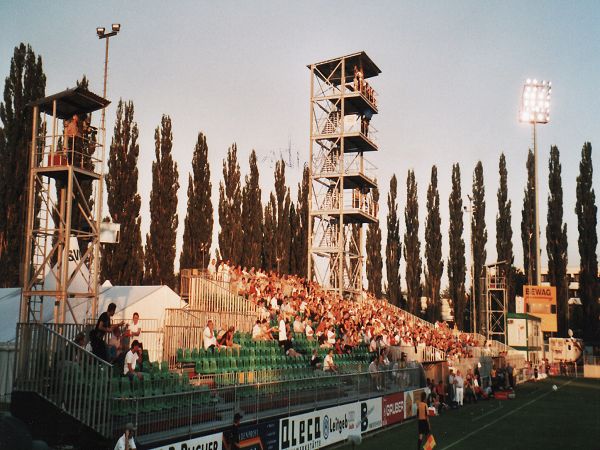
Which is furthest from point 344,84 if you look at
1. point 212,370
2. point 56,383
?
point 56,383

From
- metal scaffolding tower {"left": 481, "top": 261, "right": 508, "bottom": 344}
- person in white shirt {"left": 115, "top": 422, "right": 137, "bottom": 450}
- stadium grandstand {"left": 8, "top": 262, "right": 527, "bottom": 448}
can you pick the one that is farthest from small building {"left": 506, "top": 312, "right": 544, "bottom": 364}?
person in white shirt {"left": 115, "top": 422, "right": 137, "bottom": 450}

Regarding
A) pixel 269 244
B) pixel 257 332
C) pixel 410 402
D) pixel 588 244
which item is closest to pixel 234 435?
pixel 257 332

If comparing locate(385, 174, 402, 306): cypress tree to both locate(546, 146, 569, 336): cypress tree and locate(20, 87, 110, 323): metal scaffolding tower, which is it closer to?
locate(546, 146, 569, 336): cypress tree

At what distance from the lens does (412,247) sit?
70.8 metres

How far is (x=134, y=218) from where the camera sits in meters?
47.7

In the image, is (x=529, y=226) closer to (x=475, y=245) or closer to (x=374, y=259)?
(x=475, y=245)

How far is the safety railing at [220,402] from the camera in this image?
12547mm

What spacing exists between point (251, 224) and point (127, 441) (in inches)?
1843

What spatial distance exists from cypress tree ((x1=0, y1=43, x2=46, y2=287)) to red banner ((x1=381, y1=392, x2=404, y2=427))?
25.1 metres

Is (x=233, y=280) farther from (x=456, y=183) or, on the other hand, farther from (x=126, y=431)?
(x=456, y=183)

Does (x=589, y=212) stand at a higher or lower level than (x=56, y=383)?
higher

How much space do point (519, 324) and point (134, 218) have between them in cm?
3392

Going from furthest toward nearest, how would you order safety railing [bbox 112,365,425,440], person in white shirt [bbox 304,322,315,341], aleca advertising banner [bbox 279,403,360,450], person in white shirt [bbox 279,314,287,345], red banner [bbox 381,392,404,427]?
person in white shirt [bbox 304,322,315,341]
red banner [bbox 381,392,404,427]
person in white shirt [bbox 279,314,287,345]
aleca advertising banner [bbox 279,403,360,450]
safety railing [bbox 112,365,425,440]

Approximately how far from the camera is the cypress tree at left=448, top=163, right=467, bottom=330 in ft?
226
